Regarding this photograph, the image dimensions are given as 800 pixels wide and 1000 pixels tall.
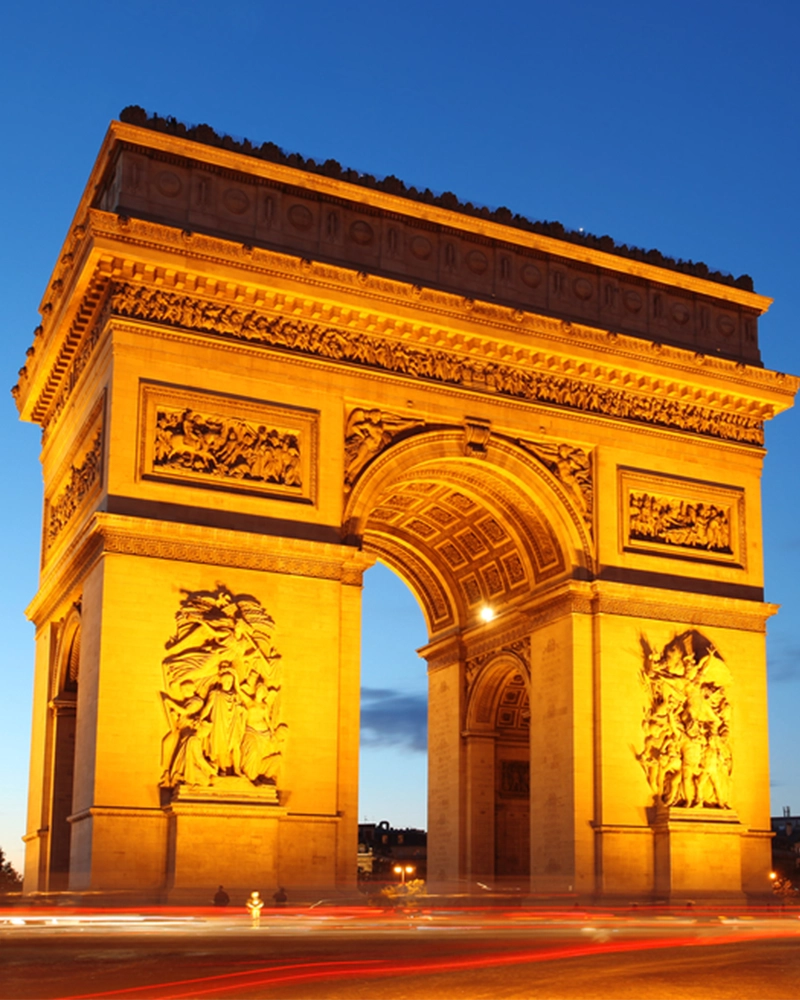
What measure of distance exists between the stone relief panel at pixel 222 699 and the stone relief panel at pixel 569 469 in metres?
8.07

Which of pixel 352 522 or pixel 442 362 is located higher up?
pixel 442 362

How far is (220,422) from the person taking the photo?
28.2 meters

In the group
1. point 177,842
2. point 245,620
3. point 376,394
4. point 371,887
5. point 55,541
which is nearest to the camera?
point 177,842

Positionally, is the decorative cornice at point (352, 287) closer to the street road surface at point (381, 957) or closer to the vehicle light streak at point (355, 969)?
the street road surface at point (381, 957)

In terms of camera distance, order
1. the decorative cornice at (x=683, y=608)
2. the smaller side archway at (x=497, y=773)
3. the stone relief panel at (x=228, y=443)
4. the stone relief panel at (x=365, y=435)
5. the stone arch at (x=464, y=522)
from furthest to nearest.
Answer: the smaller side archway at (x=497, y=773) < the decorative cornice at (x=683, y=608) < the stone arch at (x=464, y=522) < the stone relief panel at (x=365, y=435) < the stone relief panel at (x=228, y=443)

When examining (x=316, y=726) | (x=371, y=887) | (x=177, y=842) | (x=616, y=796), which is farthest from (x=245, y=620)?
(x=371, y=887)

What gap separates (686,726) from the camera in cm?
3159

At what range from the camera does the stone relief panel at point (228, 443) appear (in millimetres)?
27547

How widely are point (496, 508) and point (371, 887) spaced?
12.5 m

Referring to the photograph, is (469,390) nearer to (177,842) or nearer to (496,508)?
(496,508)

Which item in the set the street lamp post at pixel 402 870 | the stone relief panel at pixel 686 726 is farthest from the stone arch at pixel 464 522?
the street lamp post at pixel 402 870

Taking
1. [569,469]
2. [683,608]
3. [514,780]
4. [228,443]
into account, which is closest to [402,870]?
[514,780]

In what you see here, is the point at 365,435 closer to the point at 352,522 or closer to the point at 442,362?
the point at 352,522

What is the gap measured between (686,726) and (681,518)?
5.03m
